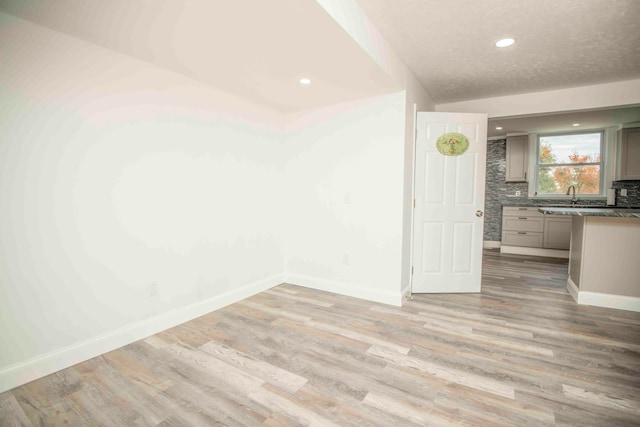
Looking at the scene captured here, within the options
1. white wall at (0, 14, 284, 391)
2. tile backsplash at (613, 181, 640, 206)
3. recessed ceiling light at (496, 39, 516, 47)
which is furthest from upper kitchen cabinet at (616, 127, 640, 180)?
white wall at (0, 14, 284, 391)

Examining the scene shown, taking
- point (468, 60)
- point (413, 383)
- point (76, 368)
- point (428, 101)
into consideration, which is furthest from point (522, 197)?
point (76, 368)

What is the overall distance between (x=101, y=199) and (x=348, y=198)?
7.56 feet

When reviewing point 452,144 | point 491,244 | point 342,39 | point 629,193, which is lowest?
point 491,244

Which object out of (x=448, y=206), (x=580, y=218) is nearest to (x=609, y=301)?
(x=580, y=218)

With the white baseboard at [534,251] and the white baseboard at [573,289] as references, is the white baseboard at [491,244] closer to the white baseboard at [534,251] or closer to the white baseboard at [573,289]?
the white baseboard at [534,251]

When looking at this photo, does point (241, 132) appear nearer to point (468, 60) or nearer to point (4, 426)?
point (468, 60)

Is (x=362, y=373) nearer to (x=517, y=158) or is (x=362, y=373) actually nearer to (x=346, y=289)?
(x=346, y=289)

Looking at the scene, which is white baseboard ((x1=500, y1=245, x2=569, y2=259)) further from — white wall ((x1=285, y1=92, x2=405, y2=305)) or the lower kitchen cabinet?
white wall ((x1=285, y1=92, x2=405, y2=305))

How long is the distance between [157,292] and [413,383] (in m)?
2.10

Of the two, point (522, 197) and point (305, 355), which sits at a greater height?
point (522, 197)

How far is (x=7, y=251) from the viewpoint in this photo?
5.87 feet

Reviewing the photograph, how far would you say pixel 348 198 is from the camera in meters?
3.47

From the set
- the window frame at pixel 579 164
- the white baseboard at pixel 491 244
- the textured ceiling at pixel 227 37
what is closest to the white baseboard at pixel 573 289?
the white baseboard at pixel 491 244

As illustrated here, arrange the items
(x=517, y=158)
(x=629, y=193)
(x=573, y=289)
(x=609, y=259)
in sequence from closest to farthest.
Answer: (x=609, y=259), (x=573, y=289), (x=629, y=193), (x=517, y=158)
